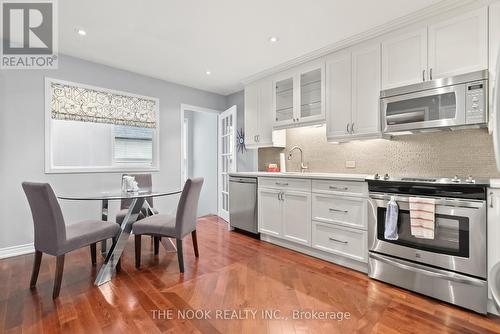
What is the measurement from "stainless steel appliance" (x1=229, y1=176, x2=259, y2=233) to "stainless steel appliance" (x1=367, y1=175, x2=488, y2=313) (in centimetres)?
170

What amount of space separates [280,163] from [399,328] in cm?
269

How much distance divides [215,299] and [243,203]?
6.28 feet

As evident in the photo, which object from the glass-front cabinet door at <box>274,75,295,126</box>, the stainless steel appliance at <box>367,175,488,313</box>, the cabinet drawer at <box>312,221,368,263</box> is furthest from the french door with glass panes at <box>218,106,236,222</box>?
the stainless steel appliance at <box>367,175,488,313</box>

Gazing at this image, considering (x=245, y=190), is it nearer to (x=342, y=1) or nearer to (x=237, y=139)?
(x=237, y=139)

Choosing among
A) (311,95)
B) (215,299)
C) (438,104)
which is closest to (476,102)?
(438,104)

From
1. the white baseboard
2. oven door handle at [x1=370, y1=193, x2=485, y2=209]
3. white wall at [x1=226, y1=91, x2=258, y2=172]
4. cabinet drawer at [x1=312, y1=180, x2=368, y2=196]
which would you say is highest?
white wall at [x1=226, y1=91, x2=258, y2=172]

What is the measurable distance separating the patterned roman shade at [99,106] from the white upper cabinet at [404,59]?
3.40 m

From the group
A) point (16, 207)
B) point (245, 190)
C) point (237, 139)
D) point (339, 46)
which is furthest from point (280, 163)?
point (16, 207)

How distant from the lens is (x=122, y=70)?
12.8 feet

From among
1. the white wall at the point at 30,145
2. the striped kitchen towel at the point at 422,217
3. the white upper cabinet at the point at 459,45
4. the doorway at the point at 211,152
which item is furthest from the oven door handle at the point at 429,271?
the white wall at the point at 30,145

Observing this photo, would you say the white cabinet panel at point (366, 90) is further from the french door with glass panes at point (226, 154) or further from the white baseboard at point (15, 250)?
the white baseboard at point (15, 250)

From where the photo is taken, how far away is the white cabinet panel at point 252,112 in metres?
4.12

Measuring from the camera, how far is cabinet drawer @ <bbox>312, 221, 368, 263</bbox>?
2553 millimetres

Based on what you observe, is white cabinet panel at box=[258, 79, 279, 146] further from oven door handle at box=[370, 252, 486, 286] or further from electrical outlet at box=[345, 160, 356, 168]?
oven door handle at box=[370, 252, 486, 286]
